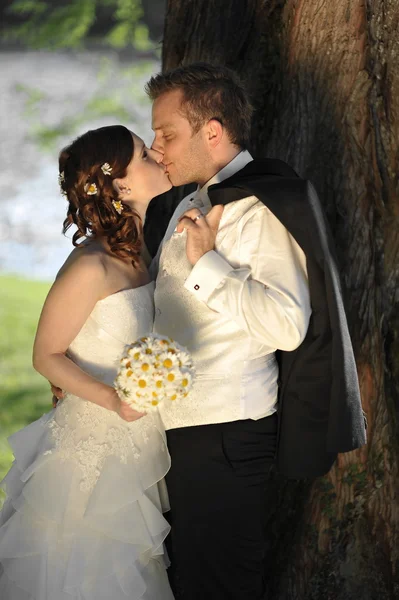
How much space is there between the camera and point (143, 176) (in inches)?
137

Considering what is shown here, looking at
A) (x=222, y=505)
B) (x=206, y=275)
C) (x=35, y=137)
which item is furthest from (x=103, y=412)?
(x=35, y=137)

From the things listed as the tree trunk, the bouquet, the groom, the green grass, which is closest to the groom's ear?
the groom

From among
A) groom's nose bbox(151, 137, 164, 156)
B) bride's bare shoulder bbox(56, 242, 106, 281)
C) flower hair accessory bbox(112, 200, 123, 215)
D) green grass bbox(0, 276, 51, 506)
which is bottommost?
green grass bbox(0, 276, 51, 506)

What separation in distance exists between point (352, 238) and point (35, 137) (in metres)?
10.9

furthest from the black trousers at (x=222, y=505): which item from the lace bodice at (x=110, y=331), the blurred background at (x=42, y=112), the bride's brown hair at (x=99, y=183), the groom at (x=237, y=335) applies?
→ the blurred background at (x=42, y=112)

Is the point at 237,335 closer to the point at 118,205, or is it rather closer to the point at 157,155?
the point at 118,205

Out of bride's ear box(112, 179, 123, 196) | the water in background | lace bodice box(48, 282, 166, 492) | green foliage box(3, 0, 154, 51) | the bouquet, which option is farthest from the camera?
the water in background

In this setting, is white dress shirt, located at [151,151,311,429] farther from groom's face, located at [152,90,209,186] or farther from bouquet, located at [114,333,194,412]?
bouquet, located at [114,333,194,412]

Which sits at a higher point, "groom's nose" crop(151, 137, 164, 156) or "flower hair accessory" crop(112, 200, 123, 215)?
"groom's nose" crop(151, 137, 164, 156)

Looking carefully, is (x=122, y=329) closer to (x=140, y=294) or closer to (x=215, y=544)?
(x=140, y=294)

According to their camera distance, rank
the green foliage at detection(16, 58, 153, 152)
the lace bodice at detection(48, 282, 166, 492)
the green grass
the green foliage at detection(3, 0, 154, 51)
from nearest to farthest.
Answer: the lace bodice at detection(48, 282, 166, 492)
the green grass
the green foliage at detection(3, 0, 154, 51)
the green foliage at detection(16, 58, 153, 152)

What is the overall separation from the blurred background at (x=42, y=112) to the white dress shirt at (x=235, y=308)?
421 centimetres

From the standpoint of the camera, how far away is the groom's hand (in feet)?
10.3

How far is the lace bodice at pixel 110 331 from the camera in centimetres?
342
